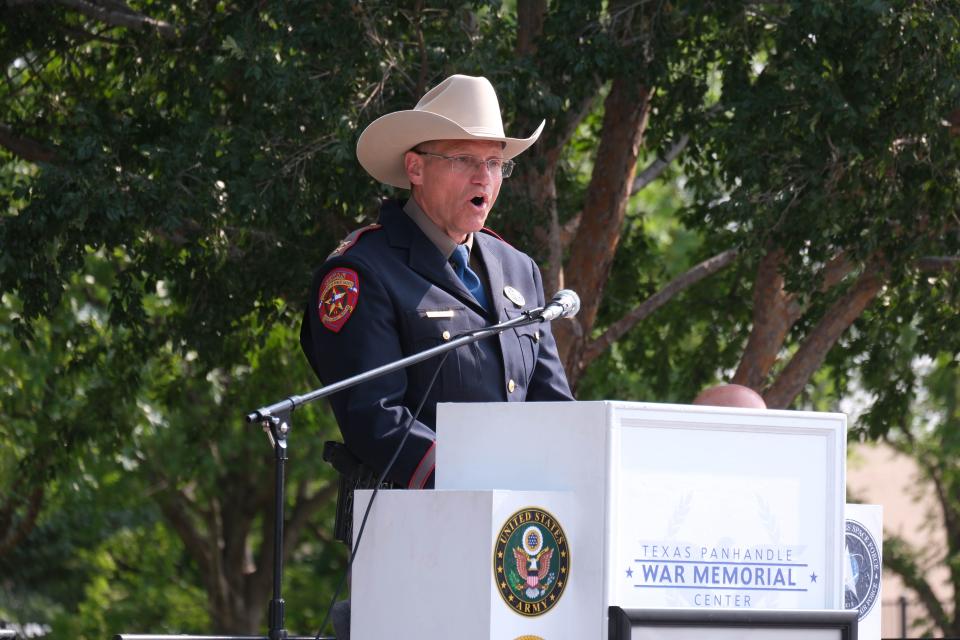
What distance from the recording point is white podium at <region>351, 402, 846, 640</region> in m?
3.04

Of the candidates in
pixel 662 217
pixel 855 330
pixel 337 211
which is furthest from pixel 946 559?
pixel 337 211

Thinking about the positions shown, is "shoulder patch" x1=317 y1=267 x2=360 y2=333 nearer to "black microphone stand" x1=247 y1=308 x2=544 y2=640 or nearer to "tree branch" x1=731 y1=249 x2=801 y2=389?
"black microphone stand" x1=247 y1=308 x2=544 y2=640

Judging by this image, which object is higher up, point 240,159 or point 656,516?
point 240,159

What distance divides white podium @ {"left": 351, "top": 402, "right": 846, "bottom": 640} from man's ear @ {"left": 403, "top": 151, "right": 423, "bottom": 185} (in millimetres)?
1137

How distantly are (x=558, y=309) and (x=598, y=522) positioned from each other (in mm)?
664

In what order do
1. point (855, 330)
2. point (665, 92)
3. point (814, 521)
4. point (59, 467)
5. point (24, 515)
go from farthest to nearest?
1. point (24, 515)
2. point (59, 467)
3. point (855, 330)
4. point (665, 92)
5. point (814, 521)

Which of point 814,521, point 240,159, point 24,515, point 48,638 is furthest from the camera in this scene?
point 48,638

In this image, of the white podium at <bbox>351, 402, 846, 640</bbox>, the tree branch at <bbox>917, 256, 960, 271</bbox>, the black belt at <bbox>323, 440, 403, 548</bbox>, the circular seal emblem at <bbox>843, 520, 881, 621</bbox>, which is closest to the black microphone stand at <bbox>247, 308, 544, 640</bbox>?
the white podium at <bbox>351, 402, 846, 640</bbox>

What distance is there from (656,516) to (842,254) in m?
5.86

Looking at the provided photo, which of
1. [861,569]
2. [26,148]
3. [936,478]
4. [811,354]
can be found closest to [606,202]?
[811,354]

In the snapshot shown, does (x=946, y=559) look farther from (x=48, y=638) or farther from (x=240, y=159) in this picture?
(x=240, y=159)

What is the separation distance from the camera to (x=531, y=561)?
9.98 ft

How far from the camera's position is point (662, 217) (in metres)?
22.6

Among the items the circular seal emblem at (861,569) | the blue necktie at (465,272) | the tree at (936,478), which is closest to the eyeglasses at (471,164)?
the blue necktie at (465,272)
